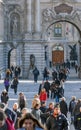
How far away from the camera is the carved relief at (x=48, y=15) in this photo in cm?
4728

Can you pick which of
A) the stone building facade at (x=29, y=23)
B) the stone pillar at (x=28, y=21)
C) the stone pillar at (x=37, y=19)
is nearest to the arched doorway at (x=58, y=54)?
the stone building facade at (x=29, y=23)

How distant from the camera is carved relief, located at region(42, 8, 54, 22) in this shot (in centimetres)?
4728

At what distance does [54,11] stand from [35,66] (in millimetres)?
5234

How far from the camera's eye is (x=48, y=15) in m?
47.2

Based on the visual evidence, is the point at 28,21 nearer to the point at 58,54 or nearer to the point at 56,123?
the point at 58,54

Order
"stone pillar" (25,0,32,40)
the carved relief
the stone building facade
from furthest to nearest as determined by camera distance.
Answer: the carved relief
the stone building facade
"stone pillar" (25,0,32,40)

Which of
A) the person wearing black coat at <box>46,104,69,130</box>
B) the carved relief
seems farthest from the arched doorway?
the person wearing black coat at <box>46,104,69,130</box>

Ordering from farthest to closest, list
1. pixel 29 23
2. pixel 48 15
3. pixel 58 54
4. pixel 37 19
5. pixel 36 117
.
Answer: pixel 58 54
pixel 48 15
pixel 37 19
pixel 29 23
pixel 36 117

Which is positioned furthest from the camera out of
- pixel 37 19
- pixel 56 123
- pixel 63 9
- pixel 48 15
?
pixel 63 9

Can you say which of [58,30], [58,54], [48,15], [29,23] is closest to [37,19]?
[29,23]

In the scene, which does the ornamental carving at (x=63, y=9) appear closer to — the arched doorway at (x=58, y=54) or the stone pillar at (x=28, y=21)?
the stone pillar at (x=28, y=21)

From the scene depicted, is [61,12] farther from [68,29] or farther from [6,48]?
[68,29]

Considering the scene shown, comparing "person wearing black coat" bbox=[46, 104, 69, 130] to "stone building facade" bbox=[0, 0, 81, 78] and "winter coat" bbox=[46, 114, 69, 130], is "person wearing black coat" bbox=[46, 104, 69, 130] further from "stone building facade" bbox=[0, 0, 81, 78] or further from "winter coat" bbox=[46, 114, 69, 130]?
"stone building facade" bbox=[0, 0, 81, 78]

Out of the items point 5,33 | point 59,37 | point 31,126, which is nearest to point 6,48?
point 5,33
